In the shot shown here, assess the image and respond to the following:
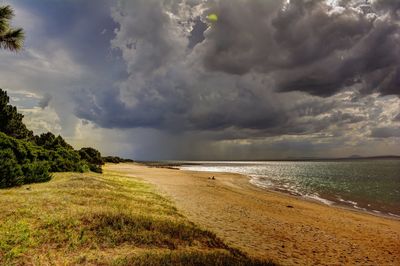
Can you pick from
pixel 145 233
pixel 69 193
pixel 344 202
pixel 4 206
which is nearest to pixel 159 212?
pixel 145 233

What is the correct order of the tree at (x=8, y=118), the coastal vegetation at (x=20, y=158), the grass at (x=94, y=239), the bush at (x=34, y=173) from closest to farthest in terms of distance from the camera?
the grass at (x=94, y=239), the coastal vegetation at (x=20, y=158), the bush at (x=34, y=173), the tree at (x=8, y=118)

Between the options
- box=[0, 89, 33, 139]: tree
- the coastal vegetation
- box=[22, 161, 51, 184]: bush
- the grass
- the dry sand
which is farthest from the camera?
box=[0, 89, 33, 139]: tree

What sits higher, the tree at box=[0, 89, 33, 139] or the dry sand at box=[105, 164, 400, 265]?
the tree at box=[0, 89, 33, 139]

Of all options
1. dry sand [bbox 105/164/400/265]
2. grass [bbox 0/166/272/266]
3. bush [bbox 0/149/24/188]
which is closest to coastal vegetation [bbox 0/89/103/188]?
bush [bbox 0/149/24/188]

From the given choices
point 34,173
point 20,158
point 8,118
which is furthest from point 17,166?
point 8,118

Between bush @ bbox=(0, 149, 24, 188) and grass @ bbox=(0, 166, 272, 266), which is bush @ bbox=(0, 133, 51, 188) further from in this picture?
grass @ bbox=(0, 166, 272, 266)

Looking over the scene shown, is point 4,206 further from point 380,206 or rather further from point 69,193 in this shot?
point 380,206

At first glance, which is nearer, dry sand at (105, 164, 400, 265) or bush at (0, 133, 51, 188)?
dry sand at (105, 164, 400, 265)

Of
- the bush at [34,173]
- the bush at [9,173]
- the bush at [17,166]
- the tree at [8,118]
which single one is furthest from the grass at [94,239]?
the tree at [8,118]

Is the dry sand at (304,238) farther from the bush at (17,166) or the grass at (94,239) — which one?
Result: the bush at (17,166)

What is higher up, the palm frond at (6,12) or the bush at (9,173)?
the palm frond at (6,12)

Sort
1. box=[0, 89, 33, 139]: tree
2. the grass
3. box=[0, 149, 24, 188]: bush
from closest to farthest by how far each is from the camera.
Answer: the grass
box=[0, 149, 24, 188]: bush
box=[0, 89, 33, 139]: tree

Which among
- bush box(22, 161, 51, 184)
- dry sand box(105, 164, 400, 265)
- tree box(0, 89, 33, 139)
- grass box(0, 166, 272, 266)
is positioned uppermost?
tree box(0, 89, 33, 139)

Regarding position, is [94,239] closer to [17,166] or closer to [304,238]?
[304,238]
